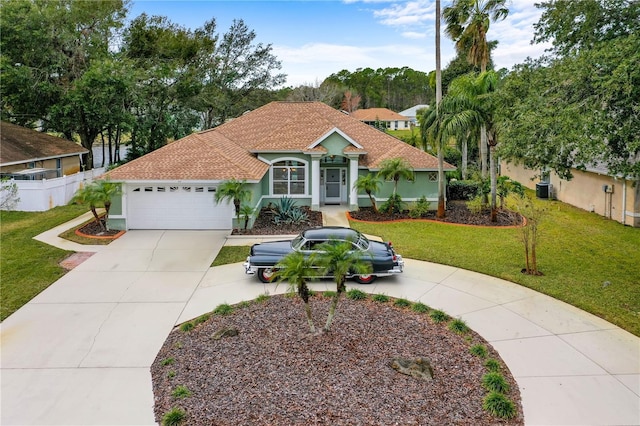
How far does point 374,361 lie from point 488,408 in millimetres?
1992

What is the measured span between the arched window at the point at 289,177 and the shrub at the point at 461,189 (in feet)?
26.4

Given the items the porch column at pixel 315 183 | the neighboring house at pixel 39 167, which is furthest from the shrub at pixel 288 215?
the neighboring house at pixel 39 167

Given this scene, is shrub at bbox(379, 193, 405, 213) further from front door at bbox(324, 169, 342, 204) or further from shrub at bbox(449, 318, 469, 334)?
shrub at bbox(449, 318, 469, 334)

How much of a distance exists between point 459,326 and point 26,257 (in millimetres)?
13463

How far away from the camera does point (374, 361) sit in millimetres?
7809

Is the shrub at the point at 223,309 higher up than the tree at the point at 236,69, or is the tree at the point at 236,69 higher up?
the tree at the point at 236,69

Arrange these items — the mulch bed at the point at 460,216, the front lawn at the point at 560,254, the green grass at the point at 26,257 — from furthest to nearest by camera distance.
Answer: the mulch bed at the point at 460,216
the green grass at the point at 26,257
the front lawn at the point at 560,254

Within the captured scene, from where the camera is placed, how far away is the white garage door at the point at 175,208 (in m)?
18.2

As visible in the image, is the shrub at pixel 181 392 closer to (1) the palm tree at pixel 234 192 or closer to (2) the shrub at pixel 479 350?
(2) the shrub at pixel 479 350

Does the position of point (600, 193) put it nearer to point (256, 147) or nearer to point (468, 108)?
point (468, 108)

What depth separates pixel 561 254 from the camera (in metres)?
14.6

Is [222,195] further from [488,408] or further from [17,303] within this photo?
[488,408]

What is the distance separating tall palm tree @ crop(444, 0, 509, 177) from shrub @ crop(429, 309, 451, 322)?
11.2 meters

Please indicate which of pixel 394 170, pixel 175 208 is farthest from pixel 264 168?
pixel 394 170
